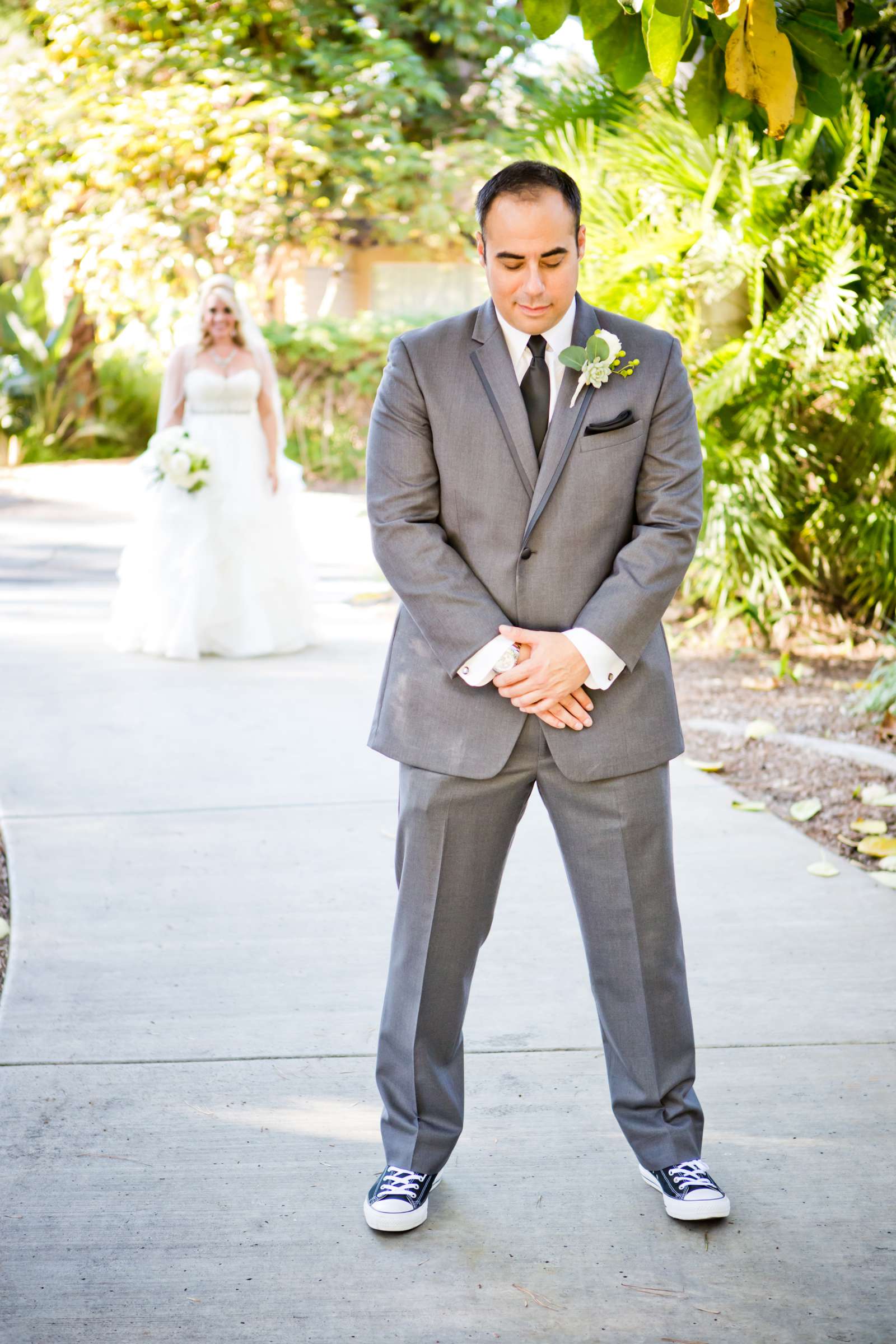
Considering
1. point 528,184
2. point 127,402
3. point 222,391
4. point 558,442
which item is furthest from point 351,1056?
point 127,402

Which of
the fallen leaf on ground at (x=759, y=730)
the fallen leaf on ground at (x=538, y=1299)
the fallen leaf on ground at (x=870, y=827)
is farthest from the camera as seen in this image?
the fallen leaf on ground at (x=759, y=730)

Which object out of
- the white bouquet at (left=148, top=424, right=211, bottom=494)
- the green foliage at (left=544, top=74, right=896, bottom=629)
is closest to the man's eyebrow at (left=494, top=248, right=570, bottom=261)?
the green foliage at (left=544, top=74, right=896, bottom=629)

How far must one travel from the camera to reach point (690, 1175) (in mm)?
2650

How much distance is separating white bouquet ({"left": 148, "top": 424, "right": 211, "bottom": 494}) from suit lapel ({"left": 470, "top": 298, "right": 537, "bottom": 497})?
18.9ft

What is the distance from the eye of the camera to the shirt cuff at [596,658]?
2.48 meters

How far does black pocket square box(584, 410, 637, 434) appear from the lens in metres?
2.50

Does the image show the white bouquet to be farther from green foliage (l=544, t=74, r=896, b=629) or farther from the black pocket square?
the black pocket square

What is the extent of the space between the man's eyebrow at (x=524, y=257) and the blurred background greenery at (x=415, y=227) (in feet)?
13.9

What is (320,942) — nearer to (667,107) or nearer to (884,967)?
(884,967)

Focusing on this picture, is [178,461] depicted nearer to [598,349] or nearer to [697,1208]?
[598,349]

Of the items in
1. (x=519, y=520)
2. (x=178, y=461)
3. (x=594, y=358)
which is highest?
(x=594, y=358)

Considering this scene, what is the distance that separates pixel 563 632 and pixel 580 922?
0.59 meters

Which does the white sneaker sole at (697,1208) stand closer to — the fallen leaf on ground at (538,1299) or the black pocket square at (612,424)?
the fallen leaf on ground at (538,1299)

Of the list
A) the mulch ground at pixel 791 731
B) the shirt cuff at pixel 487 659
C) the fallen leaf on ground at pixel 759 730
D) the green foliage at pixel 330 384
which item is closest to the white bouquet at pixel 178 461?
the mulch ground at pixel 791 731
